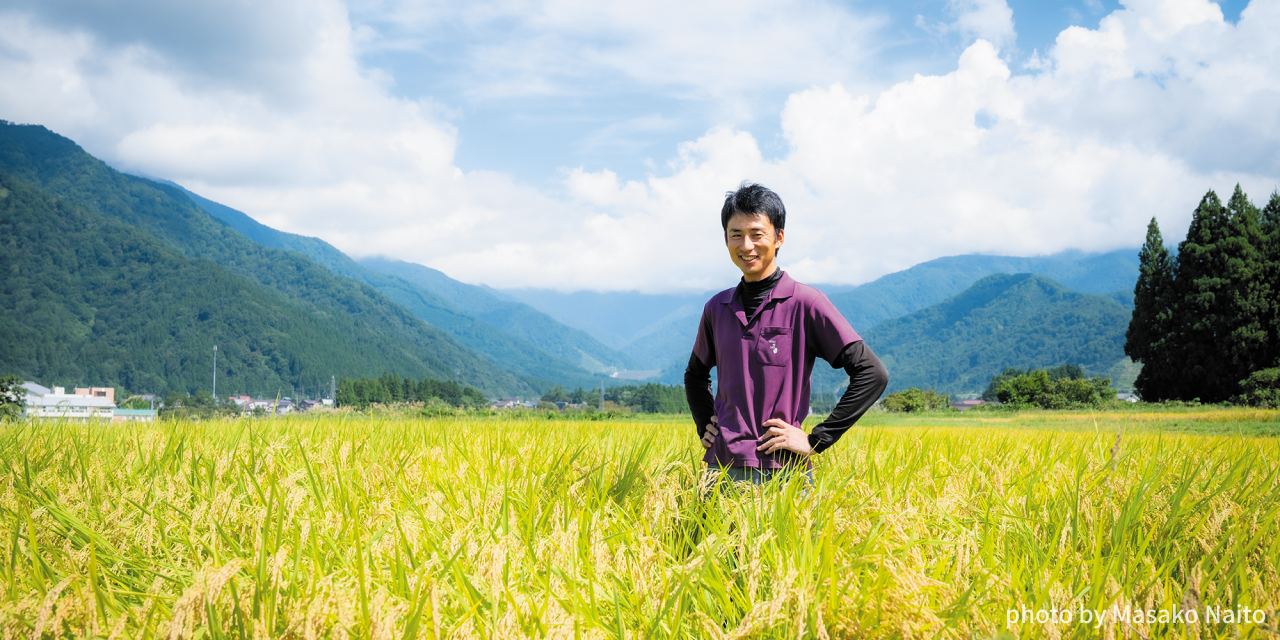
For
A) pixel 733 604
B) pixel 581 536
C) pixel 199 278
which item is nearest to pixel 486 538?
pixel 581 536

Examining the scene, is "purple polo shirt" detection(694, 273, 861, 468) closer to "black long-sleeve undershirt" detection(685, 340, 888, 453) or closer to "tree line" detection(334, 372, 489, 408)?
"black long-sleeve undershirt" detection(685, 340, 888, 453)

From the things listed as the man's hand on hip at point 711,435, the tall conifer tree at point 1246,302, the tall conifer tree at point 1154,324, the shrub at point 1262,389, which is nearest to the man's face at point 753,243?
the man's hand on hip at point 711,435

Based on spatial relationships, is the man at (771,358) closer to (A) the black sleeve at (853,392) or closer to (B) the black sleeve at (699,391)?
(A) the black sleeve at (853,392)

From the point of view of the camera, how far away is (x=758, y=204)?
312 centimetres

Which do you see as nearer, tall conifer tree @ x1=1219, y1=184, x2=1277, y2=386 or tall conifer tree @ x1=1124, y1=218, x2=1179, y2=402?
tall conifer tree @ x1=1219, y1=184, x2=1277, y2=386

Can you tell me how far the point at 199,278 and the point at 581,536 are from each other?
234447 mm

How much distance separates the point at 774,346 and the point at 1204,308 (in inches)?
1894

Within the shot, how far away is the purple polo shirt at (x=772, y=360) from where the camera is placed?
3.04m

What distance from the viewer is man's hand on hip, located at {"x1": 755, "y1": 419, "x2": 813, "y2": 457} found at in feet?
9.57

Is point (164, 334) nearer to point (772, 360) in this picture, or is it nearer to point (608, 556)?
point (608, 556)

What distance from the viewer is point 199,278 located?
193000 millimetres

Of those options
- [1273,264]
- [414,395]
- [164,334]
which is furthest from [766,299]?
[164,334]

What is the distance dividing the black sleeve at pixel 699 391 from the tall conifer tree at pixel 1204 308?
45.7 m

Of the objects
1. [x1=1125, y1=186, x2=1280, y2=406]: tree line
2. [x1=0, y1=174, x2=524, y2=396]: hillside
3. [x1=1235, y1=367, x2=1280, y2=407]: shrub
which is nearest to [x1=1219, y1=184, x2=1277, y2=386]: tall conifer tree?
[x1=1125, y1=186, x2=1280, y2=406]: tree line
